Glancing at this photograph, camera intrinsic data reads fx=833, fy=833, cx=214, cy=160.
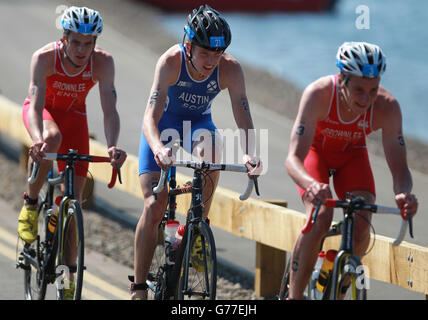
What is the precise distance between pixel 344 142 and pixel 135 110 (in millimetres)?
12258

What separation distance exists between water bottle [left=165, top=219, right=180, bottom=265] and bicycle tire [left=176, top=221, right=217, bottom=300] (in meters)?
0.32

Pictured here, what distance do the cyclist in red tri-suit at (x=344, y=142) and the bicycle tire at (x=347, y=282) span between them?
0.42 meters

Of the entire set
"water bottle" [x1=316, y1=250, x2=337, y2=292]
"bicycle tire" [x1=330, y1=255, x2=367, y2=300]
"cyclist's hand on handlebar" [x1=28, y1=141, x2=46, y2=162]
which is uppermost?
"cyclist's hand on handlebar" [x1=28, y1=141, x2=46, y2=162]

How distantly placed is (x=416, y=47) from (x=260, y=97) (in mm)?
32760

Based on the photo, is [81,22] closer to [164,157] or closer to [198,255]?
[164,157]

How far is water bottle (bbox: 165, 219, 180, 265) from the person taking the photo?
6.38 metres

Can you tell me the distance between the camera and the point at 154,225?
6402 mm

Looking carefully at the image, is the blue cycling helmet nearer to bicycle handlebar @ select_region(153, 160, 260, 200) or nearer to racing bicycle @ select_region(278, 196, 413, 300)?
bicycle handlebar @ select_region(153, 160, 260, 200)

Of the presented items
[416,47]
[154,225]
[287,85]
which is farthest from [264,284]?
[416,47]

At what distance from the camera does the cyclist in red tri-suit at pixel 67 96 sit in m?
6.67

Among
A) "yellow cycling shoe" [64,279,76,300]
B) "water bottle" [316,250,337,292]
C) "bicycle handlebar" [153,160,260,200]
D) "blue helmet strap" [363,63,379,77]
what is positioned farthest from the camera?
"yellow cycling shoe" [64,279,76,300]

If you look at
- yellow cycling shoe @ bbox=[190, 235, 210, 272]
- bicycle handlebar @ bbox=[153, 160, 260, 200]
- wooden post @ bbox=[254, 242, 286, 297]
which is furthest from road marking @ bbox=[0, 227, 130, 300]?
bicycle handlebar @ bbox=[153, 160, 260, 200]

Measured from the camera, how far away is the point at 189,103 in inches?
253

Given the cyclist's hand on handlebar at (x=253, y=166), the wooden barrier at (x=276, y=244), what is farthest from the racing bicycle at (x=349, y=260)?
the wooden barrier at (x=276, y=244)
